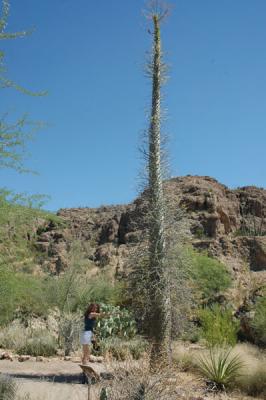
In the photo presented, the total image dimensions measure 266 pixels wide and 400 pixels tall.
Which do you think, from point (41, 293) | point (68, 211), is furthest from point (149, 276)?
point (68, 211)

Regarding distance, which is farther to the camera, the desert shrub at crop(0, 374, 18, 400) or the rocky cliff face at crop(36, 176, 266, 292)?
the rocky cliff face at crop(36, 176, 266, 292)

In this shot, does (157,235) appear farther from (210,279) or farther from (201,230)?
(201,230)

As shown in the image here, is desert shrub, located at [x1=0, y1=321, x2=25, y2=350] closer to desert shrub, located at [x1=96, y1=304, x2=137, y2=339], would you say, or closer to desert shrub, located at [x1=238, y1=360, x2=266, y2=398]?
desert shrub, located at [x1=96, y1=304, x2=137, y2=339]

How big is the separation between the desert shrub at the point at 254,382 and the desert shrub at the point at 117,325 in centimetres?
613

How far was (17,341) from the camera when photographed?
17.9 m

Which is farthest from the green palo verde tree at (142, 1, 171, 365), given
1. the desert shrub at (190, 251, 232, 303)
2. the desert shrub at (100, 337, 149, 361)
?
the desert shrub at (190, 251, 232, 303)

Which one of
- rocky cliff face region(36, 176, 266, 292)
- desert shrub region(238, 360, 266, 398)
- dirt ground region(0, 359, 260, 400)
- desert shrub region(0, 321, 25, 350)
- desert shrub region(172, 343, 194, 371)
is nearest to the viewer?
dirt ground region(0, 359, 260, 400)

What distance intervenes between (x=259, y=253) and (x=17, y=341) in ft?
69.5

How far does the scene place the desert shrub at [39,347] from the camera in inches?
661

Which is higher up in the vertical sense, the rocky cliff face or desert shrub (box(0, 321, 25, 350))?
the rocky cliff face

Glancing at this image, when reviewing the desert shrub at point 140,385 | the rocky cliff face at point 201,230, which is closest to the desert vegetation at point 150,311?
the desert shrub at point 140,385

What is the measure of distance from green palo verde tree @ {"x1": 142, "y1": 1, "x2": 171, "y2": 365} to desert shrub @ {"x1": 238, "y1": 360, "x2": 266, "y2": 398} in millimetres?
1736

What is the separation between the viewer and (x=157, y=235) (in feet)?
39.9

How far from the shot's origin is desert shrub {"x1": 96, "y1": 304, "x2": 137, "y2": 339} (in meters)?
17.7
